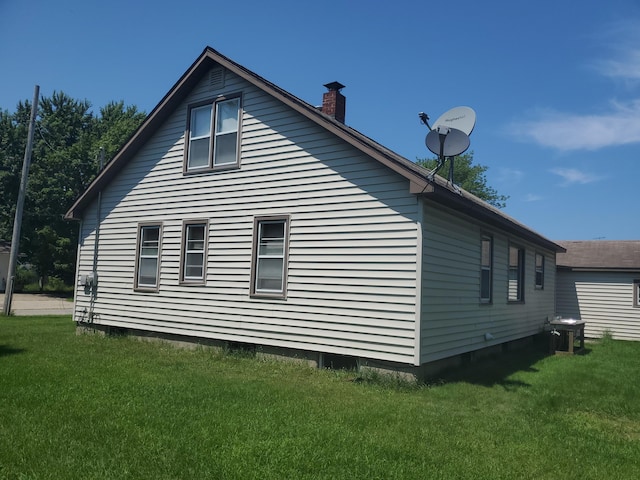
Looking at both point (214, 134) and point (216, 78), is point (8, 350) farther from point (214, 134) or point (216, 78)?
point (216, 78)

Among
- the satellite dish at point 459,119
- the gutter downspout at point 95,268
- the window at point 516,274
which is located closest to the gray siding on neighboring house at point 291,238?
the gutter downspout at point 95,268

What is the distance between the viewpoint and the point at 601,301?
20.0 m

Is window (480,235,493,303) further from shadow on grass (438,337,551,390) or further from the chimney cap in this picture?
the chimney cap

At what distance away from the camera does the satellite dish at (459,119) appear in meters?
10.9

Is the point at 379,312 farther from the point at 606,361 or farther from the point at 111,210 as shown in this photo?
the point at 111,210

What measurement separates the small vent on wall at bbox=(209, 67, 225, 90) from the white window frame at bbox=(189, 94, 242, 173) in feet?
1.13

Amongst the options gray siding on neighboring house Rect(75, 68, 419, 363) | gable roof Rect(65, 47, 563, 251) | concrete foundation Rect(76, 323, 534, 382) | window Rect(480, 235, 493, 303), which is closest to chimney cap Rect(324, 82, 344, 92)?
gable roof Rect(65, 47, 563, 251)

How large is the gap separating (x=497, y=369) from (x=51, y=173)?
38767mm

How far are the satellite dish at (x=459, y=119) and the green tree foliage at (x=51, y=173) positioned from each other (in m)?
33.4

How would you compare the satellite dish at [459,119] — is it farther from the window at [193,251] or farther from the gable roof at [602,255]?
the gable roof at [602,255]

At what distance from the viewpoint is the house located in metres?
9.30

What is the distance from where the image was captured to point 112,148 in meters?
42.8

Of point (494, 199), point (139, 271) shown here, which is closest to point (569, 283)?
point (139, 271)

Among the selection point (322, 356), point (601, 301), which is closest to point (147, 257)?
point (322, 356)
